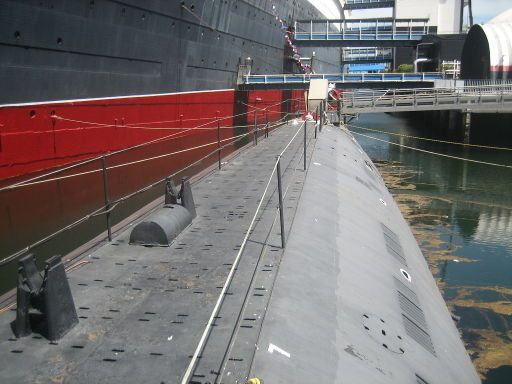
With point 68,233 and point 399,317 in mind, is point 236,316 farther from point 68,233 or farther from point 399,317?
point 68,233

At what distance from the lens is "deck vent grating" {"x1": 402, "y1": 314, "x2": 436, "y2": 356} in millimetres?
4629

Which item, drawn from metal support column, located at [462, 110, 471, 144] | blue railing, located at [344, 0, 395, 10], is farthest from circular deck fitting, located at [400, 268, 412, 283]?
blue railing, located at [344, 0, 395, 10]

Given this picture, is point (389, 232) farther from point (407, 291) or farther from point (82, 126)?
point (82, 126)

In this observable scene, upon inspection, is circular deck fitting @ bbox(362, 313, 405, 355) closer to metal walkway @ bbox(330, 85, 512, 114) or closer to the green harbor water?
the green harbor water

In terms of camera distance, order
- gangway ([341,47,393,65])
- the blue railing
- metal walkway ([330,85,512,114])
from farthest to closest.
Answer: gangway ([341,47,393,65]), the blue railing, metal walkway ([330,85,512,114])

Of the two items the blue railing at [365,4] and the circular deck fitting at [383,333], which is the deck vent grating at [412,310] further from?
the blue railing at [365,4]

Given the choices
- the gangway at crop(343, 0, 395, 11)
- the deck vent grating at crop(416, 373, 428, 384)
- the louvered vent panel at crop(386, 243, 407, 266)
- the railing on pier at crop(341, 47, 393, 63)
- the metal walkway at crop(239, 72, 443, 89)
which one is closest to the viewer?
the deck vent grating at crop(416, 373, 428, 384)

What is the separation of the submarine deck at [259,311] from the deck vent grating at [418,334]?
2 centimetres

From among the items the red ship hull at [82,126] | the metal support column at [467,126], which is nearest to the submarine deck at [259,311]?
the red ship hull at [82,126]

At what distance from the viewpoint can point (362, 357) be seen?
371 centimetres

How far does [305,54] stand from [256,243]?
37566 mm

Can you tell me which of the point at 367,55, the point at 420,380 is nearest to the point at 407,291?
the point at 420,380

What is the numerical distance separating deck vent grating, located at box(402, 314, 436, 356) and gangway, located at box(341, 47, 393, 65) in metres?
69.9

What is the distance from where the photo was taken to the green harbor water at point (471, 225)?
703cm
